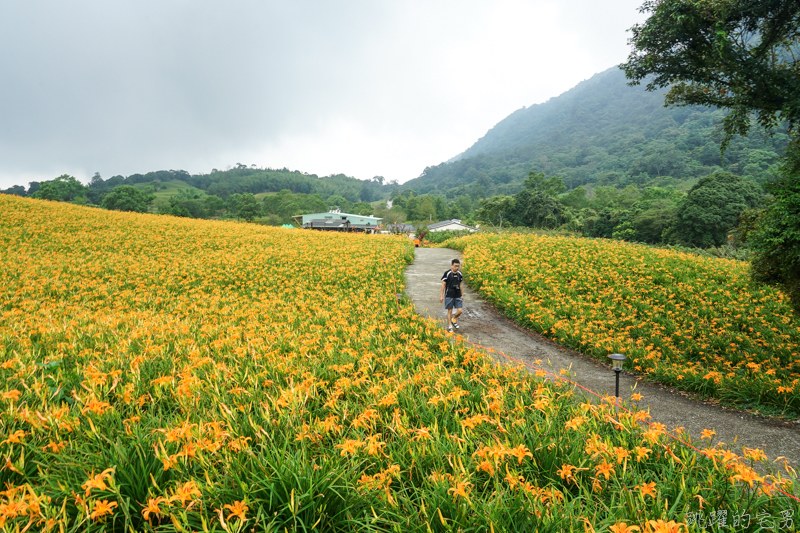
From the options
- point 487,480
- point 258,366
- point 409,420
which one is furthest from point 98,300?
point 487,480

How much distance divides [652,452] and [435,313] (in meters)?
6.01

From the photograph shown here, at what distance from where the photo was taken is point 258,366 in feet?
11.0

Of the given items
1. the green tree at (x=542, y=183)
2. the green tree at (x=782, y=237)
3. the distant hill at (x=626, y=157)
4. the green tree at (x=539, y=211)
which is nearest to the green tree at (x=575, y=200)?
the green tree at (x=542, y=183)

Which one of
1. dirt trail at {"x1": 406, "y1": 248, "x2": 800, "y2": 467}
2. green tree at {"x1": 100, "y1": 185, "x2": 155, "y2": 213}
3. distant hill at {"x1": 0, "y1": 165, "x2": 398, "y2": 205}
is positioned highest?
distant hill at {"x1": 0, "y1": 165, "x2": 398, "y2": 205}

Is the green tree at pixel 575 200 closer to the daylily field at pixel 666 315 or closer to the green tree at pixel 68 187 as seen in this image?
the daylily field at pixel 666 315

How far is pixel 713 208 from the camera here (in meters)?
25.9

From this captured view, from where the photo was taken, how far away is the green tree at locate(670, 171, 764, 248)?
25672 mm

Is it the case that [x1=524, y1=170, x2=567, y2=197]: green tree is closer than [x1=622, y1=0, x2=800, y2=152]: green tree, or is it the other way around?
[x1=622, y1=0, x2=800, y2=152]: green tree

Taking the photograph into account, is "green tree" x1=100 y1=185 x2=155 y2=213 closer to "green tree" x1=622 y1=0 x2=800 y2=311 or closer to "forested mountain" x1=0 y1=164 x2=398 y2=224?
"forested mountain" x1=0 y1=164 x2=398 y2=224

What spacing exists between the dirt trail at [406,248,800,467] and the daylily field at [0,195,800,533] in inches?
37.2

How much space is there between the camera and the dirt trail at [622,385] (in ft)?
13.3

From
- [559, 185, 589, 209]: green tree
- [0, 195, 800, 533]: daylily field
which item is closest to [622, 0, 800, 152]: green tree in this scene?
[0, 195, 800, 533]: daylily field

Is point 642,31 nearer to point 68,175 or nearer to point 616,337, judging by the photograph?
point 616,337

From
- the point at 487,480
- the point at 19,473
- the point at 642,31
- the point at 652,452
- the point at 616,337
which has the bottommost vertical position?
the point at 616,337
